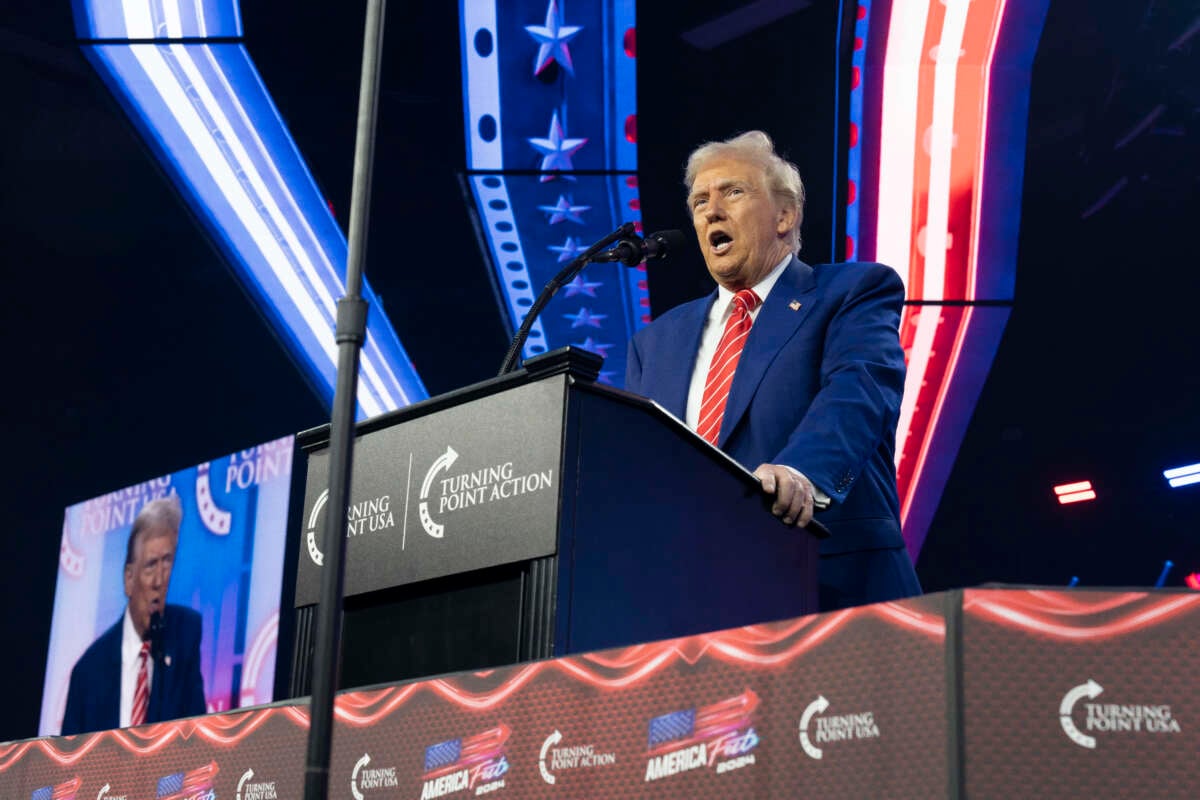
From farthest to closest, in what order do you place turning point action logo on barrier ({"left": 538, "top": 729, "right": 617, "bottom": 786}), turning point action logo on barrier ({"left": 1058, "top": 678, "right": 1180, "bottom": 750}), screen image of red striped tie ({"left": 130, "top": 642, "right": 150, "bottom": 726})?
screen image of red striped tie ({"left": 130, "top": 642, "right": 150, "bottom": 726}), turning point action logo on barrier ({"left": 538, "top": 729, "right": 617, "bottom": 786}), turning point action logo on barrier ({"left": 1058, "top": 678, "right": 1180, "bottom": 750})

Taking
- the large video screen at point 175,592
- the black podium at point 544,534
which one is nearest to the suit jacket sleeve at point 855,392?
the black podium at point 544,534

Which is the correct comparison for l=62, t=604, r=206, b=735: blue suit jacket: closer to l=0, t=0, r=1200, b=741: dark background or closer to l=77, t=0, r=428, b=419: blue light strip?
l=0, t=0, r=1200, b=741: dark background

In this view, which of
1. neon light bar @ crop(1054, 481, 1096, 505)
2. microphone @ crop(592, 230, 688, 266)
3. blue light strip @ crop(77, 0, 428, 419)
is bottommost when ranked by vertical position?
microphone @ crop(592, 230, 688, 266)

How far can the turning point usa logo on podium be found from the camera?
1.69 metres

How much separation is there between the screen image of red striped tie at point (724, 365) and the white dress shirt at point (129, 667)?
5714mm

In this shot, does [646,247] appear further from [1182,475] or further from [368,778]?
[1182,475]

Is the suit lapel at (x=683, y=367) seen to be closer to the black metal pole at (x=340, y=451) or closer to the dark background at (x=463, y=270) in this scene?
the black metal pole at (x=340, y=451)

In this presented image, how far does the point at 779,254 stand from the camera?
8.41ft

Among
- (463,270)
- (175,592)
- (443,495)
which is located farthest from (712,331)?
(175,592)

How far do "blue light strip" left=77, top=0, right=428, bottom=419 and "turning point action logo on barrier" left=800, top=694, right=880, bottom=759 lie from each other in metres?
3.72

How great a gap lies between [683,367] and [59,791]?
126 cm

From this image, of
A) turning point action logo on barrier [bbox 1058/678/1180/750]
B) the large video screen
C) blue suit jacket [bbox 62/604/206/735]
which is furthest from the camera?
blue suit jacket [bbox 62/604/206/735]

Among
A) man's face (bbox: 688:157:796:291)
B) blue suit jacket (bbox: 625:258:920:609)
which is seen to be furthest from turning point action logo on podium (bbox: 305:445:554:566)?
man's face (bbox: 688:157:796:291)

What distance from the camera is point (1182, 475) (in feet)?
24.0
